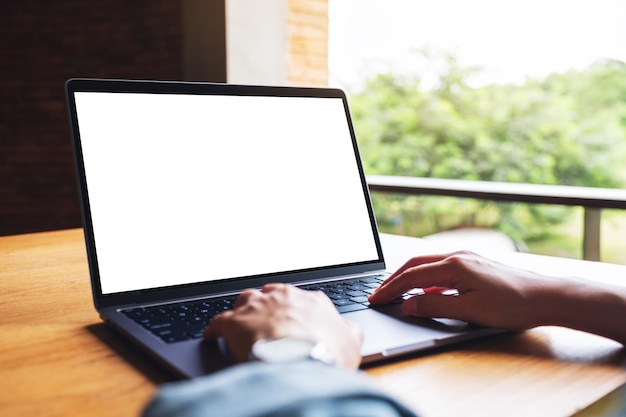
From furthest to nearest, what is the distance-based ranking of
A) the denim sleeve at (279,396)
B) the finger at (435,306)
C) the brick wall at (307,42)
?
the brick wall at (307,42), the finger at (435,306), the denim sleeve at (279,396)

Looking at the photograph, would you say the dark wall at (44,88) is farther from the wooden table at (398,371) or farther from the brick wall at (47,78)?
the wooden table at (398,371)

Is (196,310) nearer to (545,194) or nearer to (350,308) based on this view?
(350,308)

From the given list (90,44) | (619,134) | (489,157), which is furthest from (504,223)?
(90,44)

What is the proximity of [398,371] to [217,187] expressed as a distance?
14.8 inches

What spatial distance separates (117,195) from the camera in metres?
0.75

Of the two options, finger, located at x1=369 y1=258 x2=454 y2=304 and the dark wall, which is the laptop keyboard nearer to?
finger, located at x1=369 y1=258 x2=454 y2=304

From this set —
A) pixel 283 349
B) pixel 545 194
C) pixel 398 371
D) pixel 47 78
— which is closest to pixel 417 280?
pixel 398 371

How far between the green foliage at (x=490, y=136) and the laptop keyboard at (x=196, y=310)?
7520 mm

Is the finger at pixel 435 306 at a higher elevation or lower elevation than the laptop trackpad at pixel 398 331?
higher

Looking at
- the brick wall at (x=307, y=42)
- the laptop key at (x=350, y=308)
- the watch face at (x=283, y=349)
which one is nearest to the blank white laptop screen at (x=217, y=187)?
the laptop key at (x=350, y=308)

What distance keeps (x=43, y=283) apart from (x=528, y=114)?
8.71m

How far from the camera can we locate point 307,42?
11.6ft

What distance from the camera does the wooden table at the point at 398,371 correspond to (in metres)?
0.49

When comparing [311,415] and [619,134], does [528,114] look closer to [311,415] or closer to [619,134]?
[619,134]
